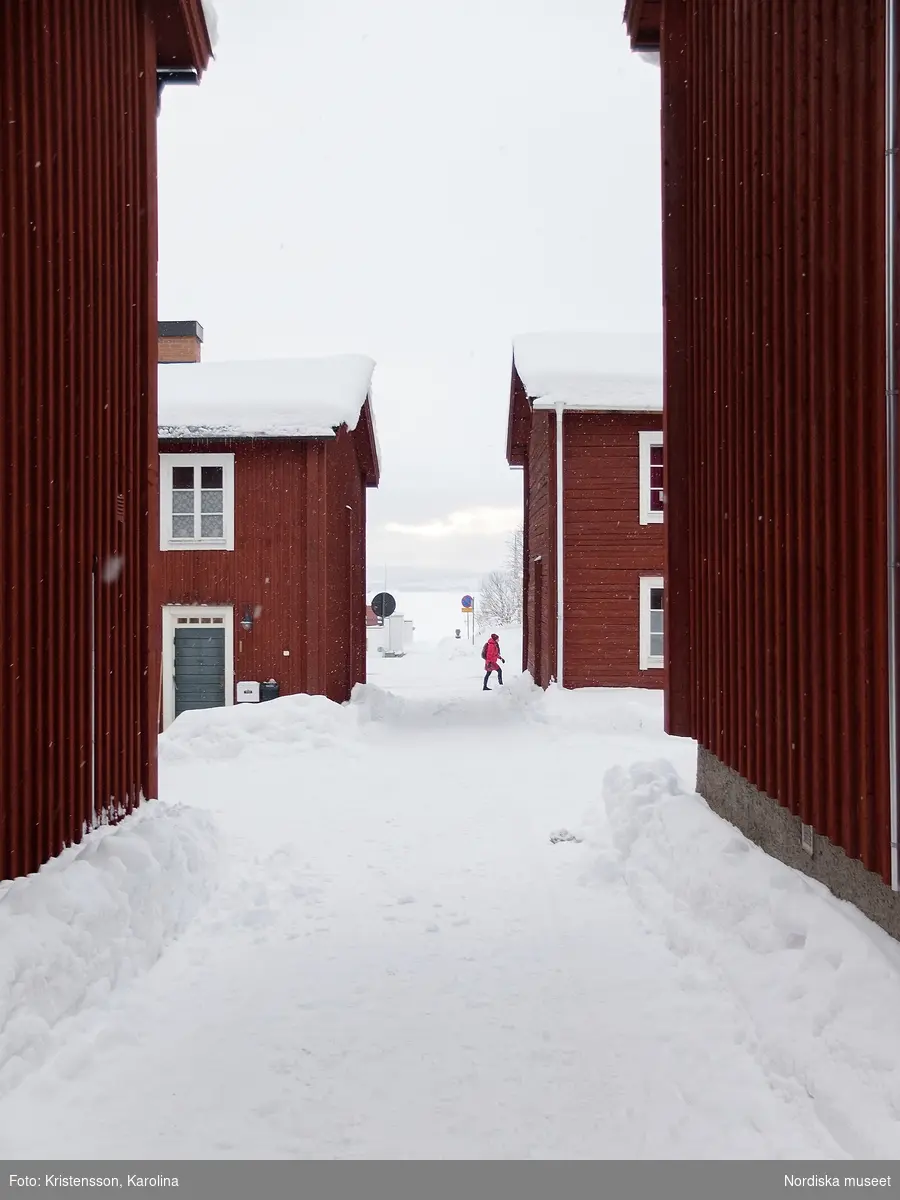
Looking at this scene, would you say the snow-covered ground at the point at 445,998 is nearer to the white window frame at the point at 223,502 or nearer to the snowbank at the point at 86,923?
the snowbank at the point at 86,923

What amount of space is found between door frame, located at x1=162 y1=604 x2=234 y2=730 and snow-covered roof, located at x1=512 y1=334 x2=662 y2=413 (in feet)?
23.6

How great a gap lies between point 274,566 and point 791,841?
39.4 ft

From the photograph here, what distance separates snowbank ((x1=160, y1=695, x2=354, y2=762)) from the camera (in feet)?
40.1

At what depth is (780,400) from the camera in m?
5.21

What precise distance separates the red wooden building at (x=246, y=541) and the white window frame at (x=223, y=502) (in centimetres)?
2

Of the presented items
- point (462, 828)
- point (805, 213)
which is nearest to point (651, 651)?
point (462, 828)

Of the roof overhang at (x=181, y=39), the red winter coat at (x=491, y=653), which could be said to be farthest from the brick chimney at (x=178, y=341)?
the roof overhang at (x=181, y=39)

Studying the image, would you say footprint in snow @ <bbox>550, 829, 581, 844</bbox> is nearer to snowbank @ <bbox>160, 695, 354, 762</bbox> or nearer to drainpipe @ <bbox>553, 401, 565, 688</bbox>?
snowbank @ <bbox>160, 695, 354, 762</bbox>

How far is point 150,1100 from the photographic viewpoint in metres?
3.38

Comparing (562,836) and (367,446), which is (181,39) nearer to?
(562,836)

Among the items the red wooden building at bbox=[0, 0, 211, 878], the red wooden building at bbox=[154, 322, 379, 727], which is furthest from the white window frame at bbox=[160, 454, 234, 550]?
the red wooden building at bbox=[0, 0, 211, 878]

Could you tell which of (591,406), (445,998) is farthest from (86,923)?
(591,406)

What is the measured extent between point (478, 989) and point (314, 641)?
11.5 metres
